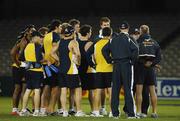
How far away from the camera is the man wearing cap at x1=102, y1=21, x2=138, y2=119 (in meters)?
16.8

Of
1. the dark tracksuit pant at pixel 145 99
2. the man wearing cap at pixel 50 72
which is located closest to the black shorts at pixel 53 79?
the man wearing cap at pixel 50 72

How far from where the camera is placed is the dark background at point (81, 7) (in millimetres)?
37531

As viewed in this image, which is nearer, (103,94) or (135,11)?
(103,94)

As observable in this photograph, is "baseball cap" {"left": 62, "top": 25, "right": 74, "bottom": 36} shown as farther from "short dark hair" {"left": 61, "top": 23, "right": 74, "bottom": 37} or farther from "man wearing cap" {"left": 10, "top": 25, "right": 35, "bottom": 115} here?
"man wearing cap" {"left": 10, "top": 25, "right": 35, "bottom": 115}

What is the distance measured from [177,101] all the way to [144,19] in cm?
899

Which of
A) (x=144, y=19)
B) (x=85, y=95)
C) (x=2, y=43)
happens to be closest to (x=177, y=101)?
(x=85, y=95)

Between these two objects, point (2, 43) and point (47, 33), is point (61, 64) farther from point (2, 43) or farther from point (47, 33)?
point (2, 43)

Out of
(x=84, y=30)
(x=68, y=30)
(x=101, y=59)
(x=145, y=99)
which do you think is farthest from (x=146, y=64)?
(x=68, y=30)

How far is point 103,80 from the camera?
17.9m

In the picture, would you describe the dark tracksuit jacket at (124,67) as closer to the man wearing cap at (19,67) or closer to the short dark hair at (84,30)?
the short dark hair at (84,30)

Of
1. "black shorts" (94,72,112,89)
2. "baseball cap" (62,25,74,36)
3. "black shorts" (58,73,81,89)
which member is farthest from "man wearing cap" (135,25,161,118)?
"baseball cap" (62,25,74,36)

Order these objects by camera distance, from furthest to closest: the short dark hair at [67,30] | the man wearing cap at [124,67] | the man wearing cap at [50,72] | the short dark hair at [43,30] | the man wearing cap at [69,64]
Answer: the short dark hair at [43,30]
the man wearing cap at [50,72]
the man wearing cap at [69,64]
the short dark hair at [67,30]
the man wearing cap at [124,67]

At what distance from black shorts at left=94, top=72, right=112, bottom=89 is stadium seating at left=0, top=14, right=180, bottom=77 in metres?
13.3

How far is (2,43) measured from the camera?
118 ft
